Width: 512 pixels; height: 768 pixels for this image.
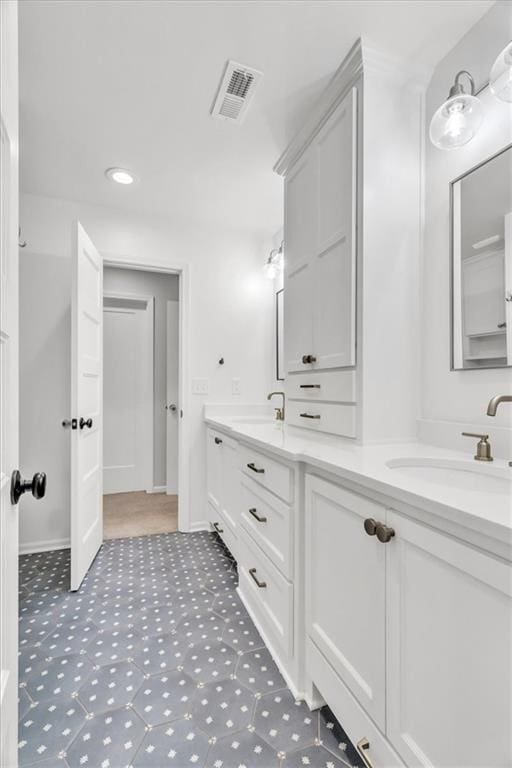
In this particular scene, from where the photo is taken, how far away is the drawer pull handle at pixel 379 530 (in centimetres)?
83

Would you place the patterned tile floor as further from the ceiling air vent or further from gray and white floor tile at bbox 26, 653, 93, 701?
the ceiling air vent

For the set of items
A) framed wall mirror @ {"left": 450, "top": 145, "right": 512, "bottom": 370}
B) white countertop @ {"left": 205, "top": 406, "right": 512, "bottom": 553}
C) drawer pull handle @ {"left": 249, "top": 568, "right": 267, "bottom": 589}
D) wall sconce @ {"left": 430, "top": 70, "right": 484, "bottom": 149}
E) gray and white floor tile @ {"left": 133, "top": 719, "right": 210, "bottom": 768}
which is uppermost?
wall sconce @ {"left": 430, "top": 70, "right": 484, "bottom": 149}

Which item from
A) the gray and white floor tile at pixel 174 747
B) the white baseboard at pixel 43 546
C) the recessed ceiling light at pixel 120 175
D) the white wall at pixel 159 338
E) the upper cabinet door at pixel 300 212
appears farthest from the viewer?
the white wall at pixel 159 338

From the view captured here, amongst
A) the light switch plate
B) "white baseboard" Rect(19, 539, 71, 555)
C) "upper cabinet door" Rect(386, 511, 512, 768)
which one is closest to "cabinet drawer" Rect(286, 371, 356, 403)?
"upper cabinet door" Rect(386, 511, 512, 768)

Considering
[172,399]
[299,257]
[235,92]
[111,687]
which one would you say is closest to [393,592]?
[111,687]

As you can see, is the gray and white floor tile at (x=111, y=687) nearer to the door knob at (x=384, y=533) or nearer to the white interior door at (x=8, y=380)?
the white interior door at (x=8, y=380)

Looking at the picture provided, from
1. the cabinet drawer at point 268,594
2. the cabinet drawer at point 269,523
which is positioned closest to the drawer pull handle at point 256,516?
the cabinet drawer at point 269,523

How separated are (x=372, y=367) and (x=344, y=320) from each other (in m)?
0.23

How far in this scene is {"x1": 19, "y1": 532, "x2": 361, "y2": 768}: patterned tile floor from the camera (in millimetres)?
1088

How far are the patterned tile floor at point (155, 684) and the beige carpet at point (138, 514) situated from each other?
704mm

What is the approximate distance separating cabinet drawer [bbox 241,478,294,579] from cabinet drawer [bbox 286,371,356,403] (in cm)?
49

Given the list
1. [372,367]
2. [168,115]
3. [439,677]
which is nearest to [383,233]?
[372,367]

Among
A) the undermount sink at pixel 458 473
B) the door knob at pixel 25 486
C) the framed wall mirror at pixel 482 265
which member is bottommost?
the undermount sink at pixel 458 473

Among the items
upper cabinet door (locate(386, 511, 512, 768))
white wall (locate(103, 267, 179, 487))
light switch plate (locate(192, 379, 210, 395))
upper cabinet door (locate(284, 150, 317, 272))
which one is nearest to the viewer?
upper cabinet door (locate(386, 511, 512, 768))
